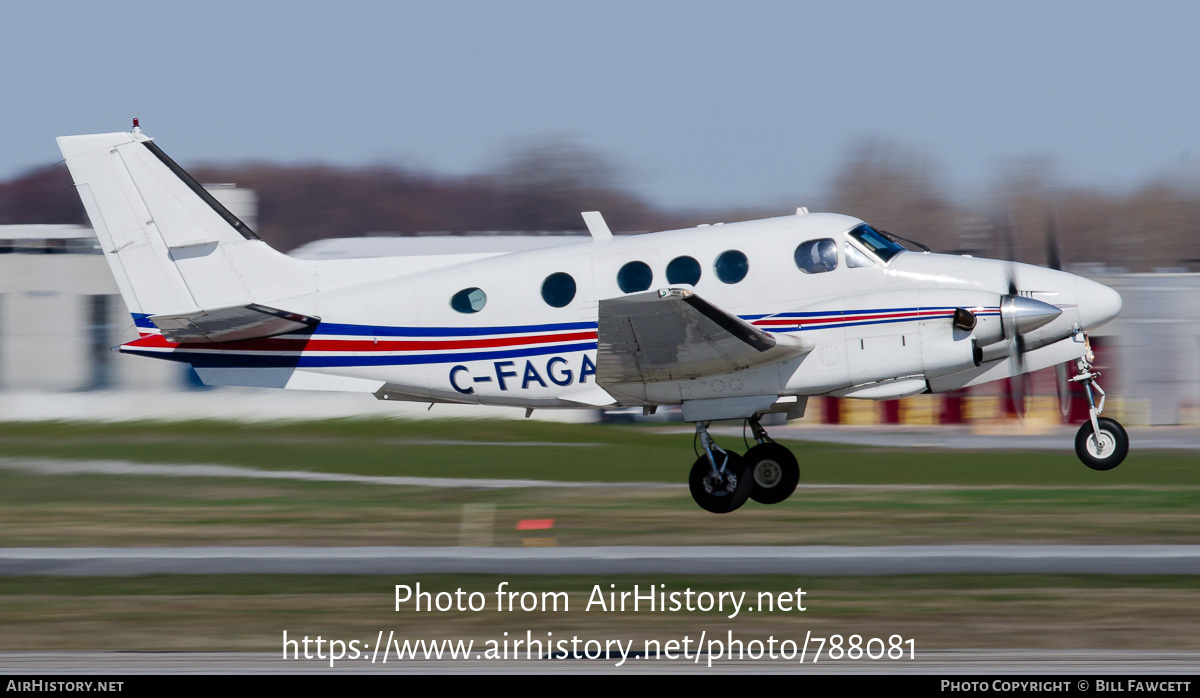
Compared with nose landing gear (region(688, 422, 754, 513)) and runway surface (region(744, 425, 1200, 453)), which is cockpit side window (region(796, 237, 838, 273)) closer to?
nose landing gear (region(688, 422, 754, 513))

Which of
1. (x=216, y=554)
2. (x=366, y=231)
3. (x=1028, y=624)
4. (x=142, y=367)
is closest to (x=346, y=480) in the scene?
(x=216, y=554)

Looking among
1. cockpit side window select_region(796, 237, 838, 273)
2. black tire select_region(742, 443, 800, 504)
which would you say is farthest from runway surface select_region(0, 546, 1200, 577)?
cockpit side window select_region(796, 237, 838, 273)

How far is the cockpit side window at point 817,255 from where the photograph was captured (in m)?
13.6

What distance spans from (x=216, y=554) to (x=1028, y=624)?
29.7ft

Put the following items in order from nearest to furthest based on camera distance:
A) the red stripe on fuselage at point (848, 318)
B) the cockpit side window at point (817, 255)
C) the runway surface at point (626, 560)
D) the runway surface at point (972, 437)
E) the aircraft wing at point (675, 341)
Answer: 1. the aircraft wing at point (675, 341)
2. the runway surface at point (626, 560)
3. the red stripe on fuselage at point (848, 318)
4. the cockpit side window at point (817, 255)
5. the runway surface at point (972, 437)

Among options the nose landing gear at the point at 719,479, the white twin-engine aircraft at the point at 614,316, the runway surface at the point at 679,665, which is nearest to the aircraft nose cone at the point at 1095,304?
the white twin-engine aircraft at the point at 614,316

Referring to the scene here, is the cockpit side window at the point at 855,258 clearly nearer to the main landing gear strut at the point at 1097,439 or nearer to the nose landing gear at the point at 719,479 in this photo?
the nose landing gear at the point at 719,479

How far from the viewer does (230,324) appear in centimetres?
1404

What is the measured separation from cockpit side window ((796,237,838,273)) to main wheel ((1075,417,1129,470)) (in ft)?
11.1

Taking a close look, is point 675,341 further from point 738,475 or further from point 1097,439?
point 1097,439

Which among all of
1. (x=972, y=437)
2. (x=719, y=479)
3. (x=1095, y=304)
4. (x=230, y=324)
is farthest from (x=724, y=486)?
(x=972, y=437)

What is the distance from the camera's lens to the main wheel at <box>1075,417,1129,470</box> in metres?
13.8

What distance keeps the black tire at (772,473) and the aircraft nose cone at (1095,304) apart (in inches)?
142

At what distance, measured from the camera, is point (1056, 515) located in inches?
649
